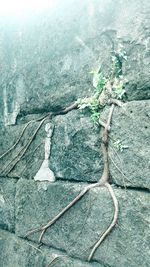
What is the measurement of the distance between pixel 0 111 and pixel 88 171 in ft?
3.95

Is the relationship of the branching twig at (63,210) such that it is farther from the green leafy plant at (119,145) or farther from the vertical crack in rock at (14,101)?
the vertical crack in rock at (14,101)

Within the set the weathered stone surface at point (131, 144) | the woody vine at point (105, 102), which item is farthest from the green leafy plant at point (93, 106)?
the weathered stone surface at point (131, 144)

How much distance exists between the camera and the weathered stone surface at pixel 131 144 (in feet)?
6.59

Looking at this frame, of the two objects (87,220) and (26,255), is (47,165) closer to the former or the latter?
(87,220)

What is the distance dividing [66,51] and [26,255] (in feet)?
5.16

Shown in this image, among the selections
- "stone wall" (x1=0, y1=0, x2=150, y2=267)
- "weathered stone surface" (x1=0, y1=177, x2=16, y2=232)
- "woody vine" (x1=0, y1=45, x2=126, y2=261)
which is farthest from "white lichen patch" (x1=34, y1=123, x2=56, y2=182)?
Answer: "weathered stone surface" (x1=0, y1=177, x2=16, y2=232)

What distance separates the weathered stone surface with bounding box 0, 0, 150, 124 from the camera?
2.10 m

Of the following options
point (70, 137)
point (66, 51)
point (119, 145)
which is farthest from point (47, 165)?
point (66, 51)

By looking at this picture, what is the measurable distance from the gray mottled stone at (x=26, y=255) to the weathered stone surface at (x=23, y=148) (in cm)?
53

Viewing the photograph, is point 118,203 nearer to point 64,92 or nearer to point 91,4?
point 64,92

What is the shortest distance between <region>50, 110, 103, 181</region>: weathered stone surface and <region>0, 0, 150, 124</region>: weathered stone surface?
171mm

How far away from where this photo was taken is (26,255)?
2.70 metres

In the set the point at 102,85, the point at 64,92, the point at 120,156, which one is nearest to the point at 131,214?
the point at 120,156

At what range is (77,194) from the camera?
2.33 meters
